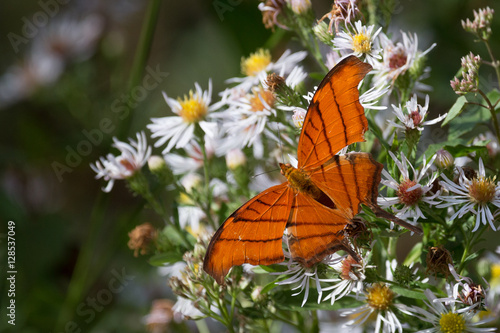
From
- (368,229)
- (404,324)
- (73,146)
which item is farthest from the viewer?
(73,146)

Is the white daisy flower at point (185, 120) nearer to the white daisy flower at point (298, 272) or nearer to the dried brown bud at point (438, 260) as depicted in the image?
the white daisy flower at point (298, 272)

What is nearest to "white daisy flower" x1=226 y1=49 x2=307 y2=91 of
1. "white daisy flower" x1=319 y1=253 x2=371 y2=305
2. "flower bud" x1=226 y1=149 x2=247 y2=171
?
"flower bud" x1=226 y1=149 x2=247 y2=171

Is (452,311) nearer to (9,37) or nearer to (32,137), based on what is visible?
(32,137)

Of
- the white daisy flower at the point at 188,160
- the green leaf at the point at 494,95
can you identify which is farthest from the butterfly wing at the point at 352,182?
the white daisy flower at the point at 188,160

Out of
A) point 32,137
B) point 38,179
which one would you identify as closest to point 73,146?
point 32,137

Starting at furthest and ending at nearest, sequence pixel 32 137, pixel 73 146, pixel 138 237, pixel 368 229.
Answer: pixel 32 137, pixel 73 146, pixel 138 237, pixel 368 229

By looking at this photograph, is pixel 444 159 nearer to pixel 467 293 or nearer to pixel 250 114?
pixel 467 293
